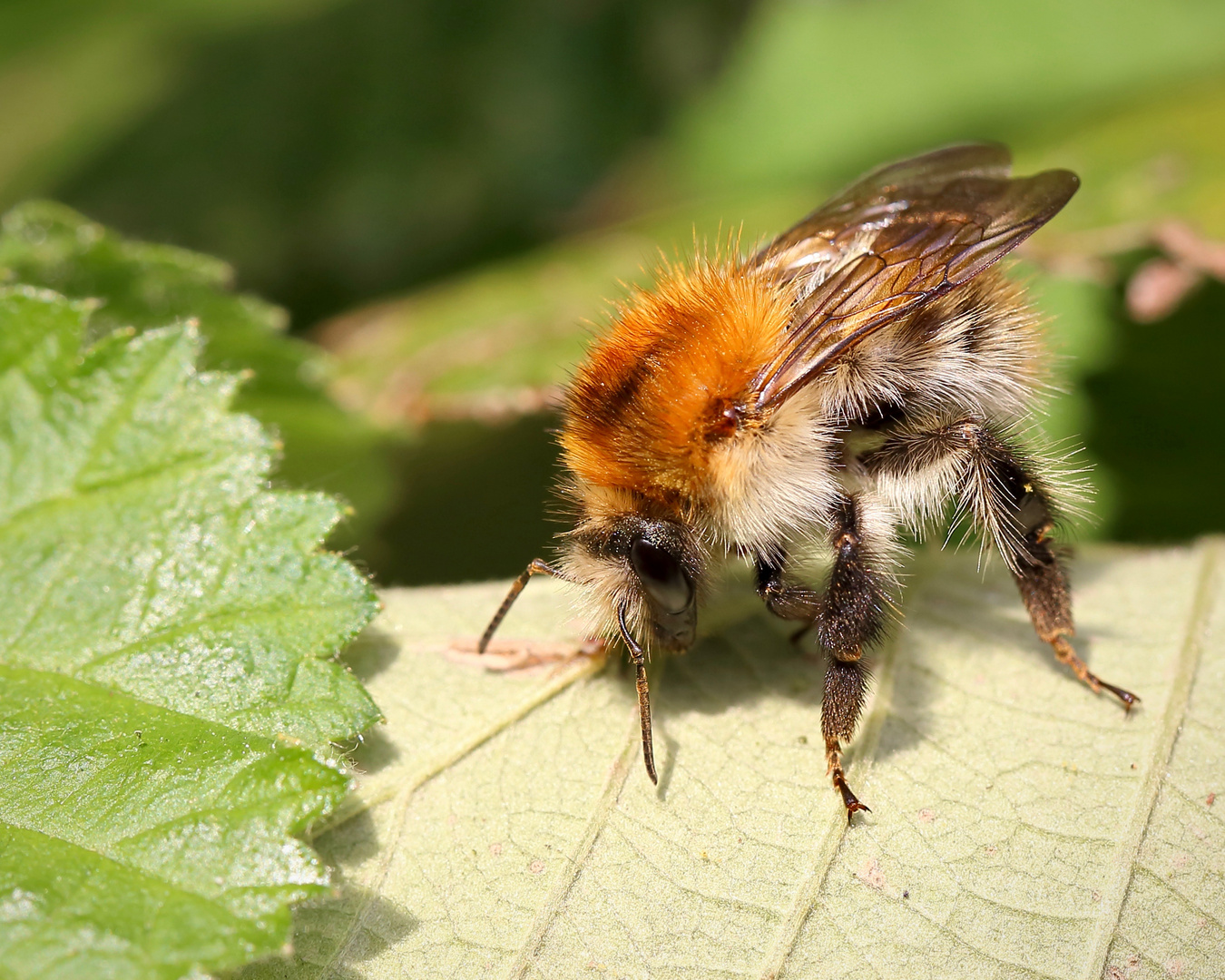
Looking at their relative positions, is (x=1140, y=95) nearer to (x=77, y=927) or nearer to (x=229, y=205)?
(x=229, y=205)

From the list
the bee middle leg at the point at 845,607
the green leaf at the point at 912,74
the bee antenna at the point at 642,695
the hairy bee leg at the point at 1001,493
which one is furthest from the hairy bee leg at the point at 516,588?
the green leaf at the point at 912,74

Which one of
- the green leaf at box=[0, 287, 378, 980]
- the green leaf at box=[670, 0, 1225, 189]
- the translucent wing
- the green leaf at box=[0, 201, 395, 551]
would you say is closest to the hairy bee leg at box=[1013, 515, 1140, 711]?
the translucent wing

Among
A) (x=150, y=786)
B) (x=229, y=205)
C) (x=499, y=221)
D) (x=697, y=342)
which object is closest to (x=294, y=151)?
(x=229, y=205)

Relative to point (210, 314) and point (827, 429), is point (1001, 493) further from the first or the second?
point (210, 314)

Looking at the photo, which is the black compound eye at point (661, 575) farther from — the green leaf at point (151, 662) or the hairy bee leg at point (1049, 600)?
the hairy bee leg at point (1049, 600)

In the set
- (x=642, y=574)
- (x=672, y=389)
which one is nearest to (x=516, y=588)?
(x=642, y=574)

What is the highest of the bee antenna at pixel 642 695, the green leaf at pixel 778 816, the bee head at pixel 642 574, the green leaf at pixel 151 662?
the green leaf at pixel 151 662
